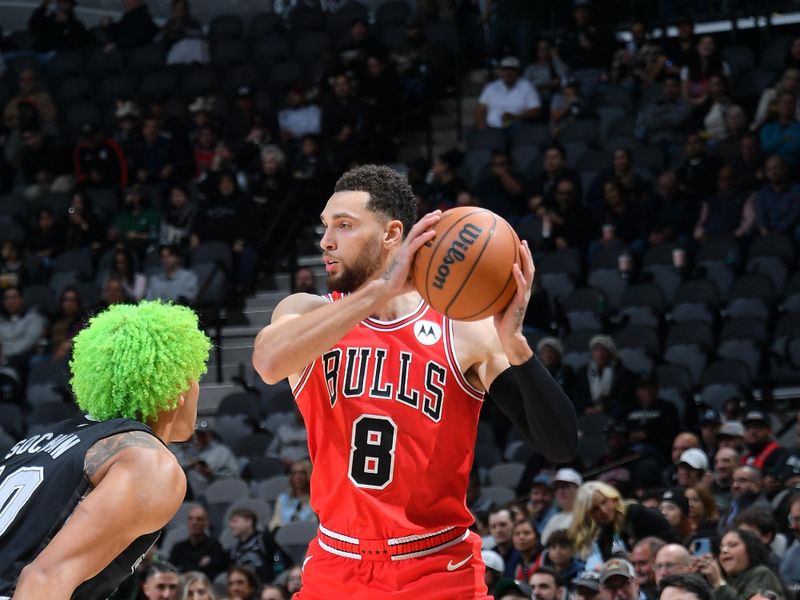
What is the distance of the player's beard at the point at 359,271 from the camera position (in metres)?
4.42

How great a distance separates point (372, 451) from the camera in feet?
14.5

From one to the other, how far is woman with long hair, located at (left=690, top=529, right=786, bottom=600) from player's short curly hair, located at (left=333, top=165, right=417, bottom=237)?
3674 mm

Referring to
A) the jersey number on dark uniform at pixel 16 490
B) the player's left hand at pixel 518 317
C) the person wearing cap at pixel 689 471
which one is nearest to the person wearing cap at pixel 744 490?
the person wearing cap at pixel 689 471

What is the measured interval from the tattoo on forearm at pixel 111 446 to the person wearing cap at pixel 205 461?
8.41 m

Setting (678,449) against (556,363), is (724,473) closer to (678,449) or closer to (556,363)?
(678,449)

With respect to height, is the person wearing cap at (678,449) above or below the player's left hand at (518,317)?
below

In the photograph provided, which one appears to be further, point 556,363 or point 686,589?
point 556,363

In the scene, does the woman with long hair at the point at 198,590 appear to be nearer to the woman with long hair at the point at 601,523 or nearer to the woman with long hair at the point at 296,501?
the woman with long hair at the point at 296,501

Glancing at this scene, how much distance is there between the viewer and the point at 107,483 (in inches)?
138

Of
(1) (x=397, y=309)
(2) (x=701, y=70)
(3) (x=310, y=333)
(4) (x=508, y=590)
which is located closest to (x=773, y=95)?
(2) (x=701, y=70)

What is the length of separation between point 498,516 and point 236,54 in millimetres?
10101

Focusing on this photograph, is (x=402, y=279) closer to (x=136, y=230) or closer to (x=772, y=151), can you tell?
(x=772, y=151)

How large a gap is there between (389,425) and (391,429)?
1cm

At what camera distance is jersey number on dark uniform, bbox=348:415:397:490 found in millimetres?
4410
